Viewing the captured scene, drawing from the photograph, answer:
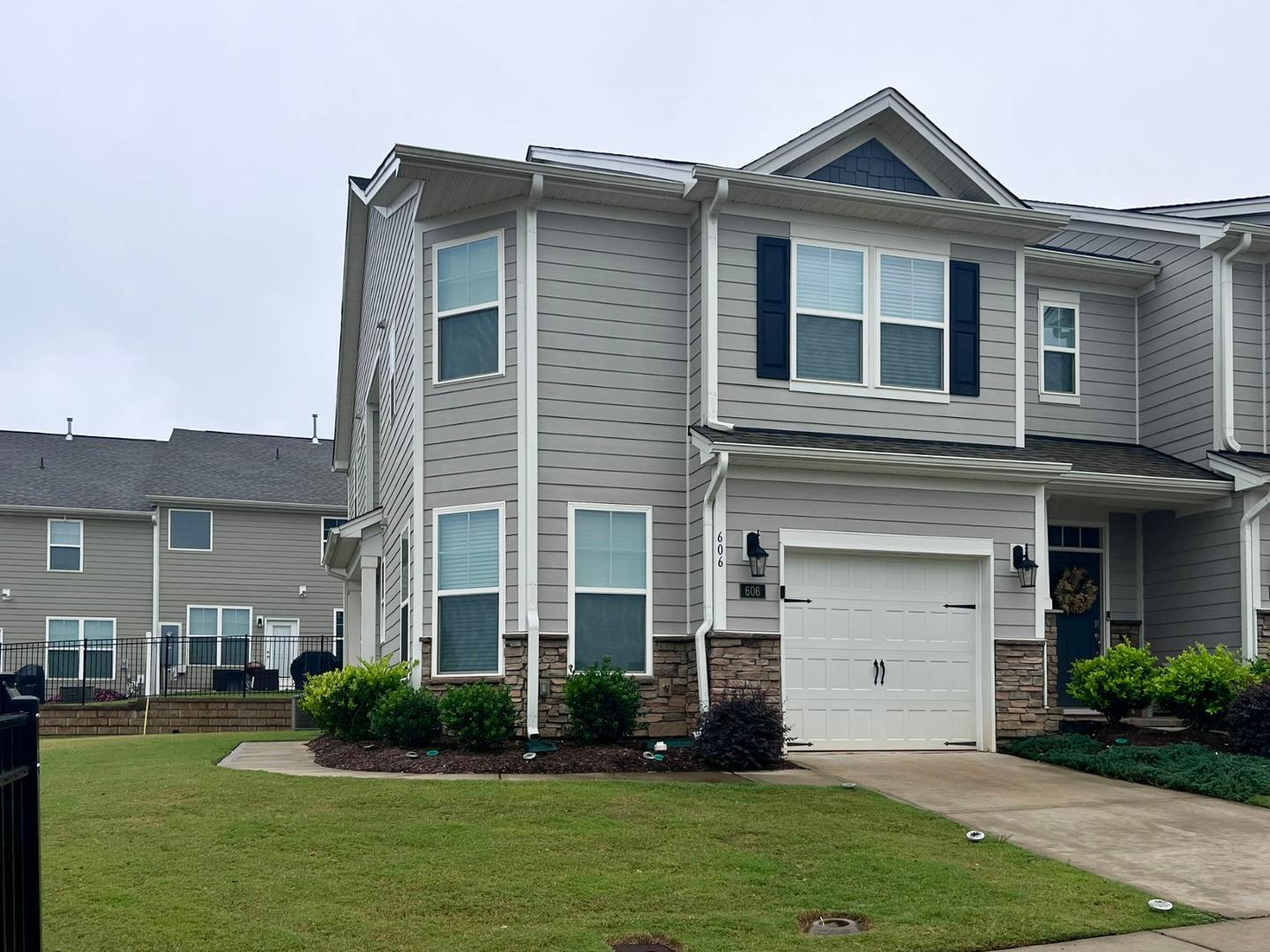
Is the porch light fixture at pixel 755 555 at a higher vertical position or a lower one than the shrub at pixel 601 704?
higher

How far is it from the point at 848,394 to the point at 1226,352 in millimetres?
5272

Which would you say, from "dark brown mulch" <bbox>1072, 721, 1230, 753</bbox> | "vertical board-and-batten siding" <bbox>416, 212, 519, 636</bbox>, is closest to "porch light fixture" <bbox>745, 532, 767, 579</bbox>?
"vertical board-and-batten siding" <bbox>416, 212, 519, 636</bbox>

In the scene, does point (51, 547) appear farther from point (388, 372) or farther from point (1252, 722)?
point (1252, 722)

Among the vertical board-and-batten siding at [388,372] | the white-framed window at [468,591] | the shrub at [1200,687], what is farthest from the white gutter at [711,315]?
the shrub at [1200,687]

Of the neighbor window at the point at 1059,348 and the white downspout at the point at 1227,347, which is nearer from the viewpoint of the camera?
the white downspout at the point at 1227,347

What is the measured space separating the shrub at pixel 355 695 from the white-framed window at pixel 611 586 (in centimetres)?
195

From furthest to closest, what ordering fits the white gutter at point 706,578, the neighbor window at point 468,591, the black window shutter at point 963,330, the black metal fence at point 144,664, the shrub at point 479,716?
the black metal fence at point 144,664
the black window shutter at point 963,330
the neighbor window at point 468,591
the white gutter at point 706,578
the shrub at point 479,716

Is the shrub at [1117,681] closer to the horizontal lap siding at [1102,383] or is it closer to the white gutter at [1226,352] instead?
the white gutter at [1226,352]

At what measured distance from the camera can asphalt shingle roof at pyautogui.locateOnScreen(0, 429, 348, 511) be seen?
3216 centimetres

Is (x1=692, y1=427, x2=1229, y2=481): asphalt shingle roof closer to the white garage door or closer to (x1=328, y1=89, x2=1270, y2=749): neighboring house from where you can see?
(x1=328, y1=89, x2=1270, y2=749): neighboring house

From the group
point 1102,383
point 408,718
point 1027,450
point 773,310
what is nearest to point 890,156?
point 773,310

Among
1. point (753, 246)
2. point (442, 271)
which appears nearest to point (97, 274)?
point (442, 271)

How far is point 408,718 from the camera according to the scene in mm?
12750

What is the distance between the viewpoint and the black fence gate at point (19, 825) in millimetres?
4770
